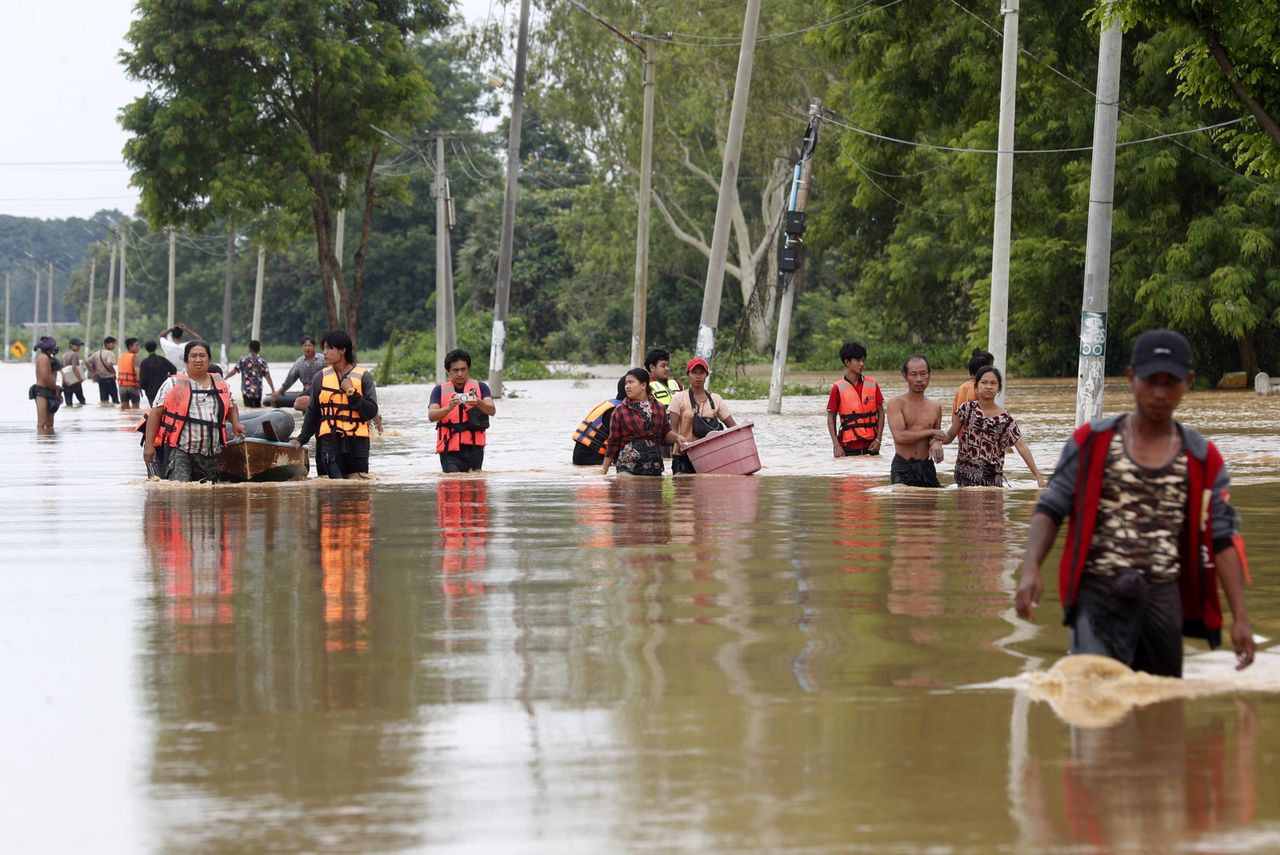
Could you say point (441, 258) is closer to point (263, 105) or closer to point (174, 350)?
point (263, 105)

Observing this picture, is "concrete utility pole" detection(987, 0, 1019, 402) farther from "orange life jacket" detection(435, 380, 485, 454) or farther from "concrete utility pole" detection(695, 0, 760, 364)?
"orange life jacket" detection(435, 380, 485, 454)

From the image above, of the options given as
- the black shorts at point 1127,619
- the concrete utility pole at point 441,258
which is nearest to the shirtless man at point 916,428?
the black shorts at point 1127,619

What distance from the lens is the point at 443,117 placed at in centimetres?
11269

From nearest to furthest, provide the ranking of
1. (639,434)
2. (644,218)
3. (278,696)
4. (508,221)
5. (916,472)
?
(278,696)
(916,472)
(639,434)
(644,218)
(508,221)

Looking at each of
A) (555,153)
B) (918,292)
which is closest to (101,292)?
(555,153)

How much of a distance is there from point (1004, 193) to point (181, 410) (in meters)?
17.0

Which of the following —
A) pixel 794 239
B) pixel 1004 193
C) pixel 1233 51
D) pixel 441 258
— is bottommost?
pixel 794 239

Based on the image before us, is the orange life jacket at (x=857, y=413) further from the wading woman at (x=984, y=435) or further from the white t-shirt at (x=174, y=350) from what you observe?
the white t-shirt at (x=174, y=350)

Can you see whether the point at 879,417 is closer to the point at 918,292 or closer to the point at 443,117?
the point at 918,292

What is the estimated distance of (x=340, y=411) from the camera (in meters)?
18.2

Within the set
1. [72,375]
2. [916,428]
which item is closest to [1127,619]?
[916,428]

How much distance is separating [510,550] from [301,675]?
16.3 ft

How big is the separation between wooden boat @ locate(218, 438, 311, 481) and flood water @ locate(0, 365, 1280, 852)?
174 inches

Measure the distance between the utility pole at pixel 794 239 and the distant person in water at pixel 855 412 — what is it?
1564cm
